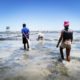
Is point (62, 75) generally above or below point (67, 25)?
below

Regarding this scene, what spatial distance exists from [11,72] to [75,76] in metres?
2.63

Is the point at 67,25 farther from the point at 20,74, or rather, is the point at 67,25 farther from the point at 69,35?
the point at 20,74

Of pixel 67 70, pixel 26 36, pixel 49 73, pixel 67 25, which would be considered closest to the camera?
pixel 49 73

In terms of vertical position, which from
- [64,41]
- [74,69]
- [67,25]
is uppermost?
[67,25]

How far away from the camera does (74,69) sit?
31.4ft

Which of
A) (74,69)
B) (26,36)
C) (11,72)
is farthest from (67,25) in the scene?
(26,36)

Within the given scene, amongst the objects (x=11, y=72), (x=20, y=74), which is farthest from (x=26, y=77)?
(x=11, y=72)

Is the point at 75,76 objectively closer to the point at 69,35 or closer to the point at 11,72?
the point at 11,72

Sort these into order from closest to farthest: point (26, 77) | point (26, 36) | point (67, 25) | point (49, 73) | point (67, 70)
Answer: point (26, 77) → point (49, 73) → point (67, 70) → point (67, 25) → point (26, 36)

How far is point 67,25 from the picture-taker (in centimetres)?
1091

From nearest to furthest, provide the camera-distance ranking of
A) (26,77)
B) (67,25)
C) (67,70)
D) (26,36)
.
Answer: (26,77) < (67,70) < (67,25) < (26,36)

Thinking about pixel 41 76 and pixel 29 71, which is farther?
pixel 29 71

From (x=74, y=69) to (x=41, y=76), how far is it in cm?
206

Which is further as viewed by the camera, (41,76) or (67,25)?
(67,25)
